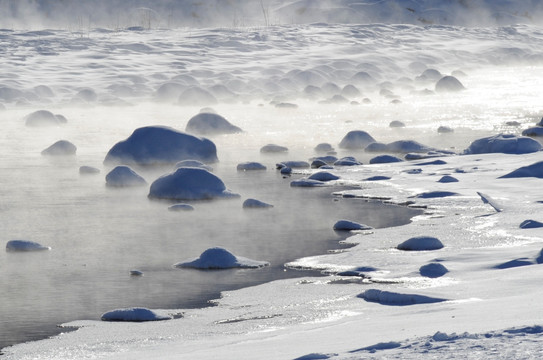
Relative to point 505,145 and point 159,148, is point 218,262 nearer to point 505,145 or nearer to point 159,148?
point 159,148

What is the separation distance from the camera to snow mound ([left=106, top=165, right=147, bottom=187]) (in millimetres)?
8297

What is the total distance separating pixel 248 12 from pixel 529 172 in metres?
26.6

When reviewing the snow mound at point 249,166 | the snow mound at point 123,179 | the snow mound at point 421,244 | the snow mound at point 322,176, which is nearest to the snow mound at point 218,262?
the snow mound at point 421,244

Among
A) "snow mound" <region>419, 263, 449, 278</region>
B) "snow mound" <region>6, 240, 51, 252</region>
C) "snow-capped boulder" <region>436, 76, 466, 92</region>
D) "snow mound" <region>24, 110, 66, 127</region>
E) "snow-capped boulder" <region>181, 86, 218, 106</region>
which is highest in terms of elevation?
"snow-capped boulder" <region>436, 76, 466, 92</region>

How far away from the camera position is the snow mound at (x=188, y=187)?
763cm

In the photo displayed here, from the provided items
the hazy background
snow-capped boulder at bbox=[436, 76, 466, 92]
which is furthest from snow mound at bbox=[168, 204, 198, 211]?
the hazy background

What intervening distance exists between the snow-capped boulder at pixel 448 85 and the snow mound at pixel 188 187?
1273cm

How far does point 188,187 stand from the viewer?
766 centimetres

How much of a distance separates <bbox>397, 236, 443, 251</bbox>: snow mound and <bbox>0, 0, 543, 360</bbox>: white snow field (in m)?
0.02

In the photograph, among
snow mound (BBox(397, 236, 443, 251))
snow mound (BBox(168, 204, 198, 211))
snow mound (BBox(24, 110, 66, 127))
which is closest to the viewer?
snow mound (BBox(397, 236, 443, 251))

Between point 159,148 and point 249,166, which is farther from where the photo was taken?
point 159,148

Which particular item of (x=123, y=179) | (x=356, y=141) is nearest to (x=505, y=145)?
(x=356, y=141)

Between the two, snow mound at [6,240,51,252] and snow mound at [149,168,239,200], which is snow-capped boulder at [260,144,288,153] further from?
snow mound at [6,240,51,252]

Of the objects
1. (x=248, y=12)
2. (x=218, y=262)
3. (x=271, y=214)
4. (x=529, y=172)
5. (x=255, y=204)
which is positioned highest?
(x=248, y=12)
